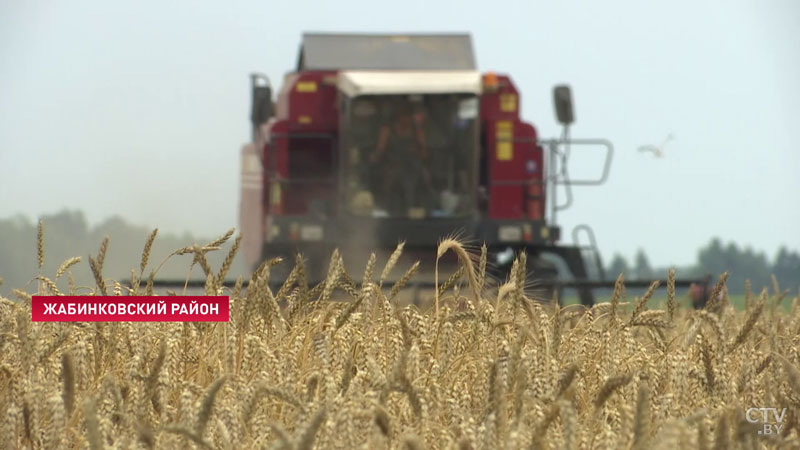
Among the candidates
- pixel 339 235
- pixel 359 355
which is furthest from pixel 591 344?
pixel 339 235

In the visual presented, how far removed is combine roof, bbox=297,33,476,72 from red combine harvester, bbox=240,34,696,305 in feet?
0.90

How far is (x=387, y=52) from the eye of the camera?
18156mm

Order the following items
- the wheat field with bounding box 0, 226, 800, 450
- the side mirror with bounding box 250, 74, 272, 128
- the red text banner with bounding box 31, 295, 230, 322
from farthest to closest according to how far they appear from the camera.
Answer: the side mirror with bounding box 250, 74, 272, 128, the red text banner with bounding box 31, 295, 230, 322, the wheat field with bounding box 0, 226, 800, 450

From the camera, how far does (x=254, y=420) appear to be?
9.65 ft

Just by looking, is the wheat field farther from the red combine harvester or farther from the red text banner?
the red combine harvester

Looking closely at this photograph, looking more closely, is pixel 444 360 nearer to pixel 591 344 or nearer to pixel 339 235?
pixel 591 344

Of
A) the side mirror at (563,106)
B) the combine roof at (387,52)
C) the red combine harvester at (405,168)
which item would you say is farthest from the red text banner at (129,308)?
the combine roof at (387,52)

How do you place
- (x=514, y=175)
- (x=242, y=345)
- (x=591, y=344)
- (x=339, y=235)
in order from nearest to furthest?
(x=242, y=345)
(x=591, y=344)
(x=339, y=235)
(x=514, y=175)

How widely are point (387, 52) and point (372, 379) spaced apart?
51.0 ft

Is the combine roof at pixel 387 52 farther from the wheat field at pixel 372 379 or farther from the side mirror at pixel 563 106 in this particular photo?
the wheat field at pixel 372 379

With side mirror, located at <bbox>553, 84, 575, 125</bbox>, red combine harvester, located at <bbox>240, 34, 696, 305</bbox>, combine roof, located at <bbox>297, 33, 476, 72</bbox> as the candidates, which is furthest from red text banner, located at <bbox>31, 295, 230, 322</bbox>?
combine roof, located at <bbox>297, 33, 476, 72</bbox>

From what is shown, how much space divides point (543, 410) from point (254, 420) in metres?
0.66

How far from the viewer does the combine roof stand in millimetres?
17812

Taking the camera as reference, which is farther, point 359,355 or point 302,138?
point 302,138
